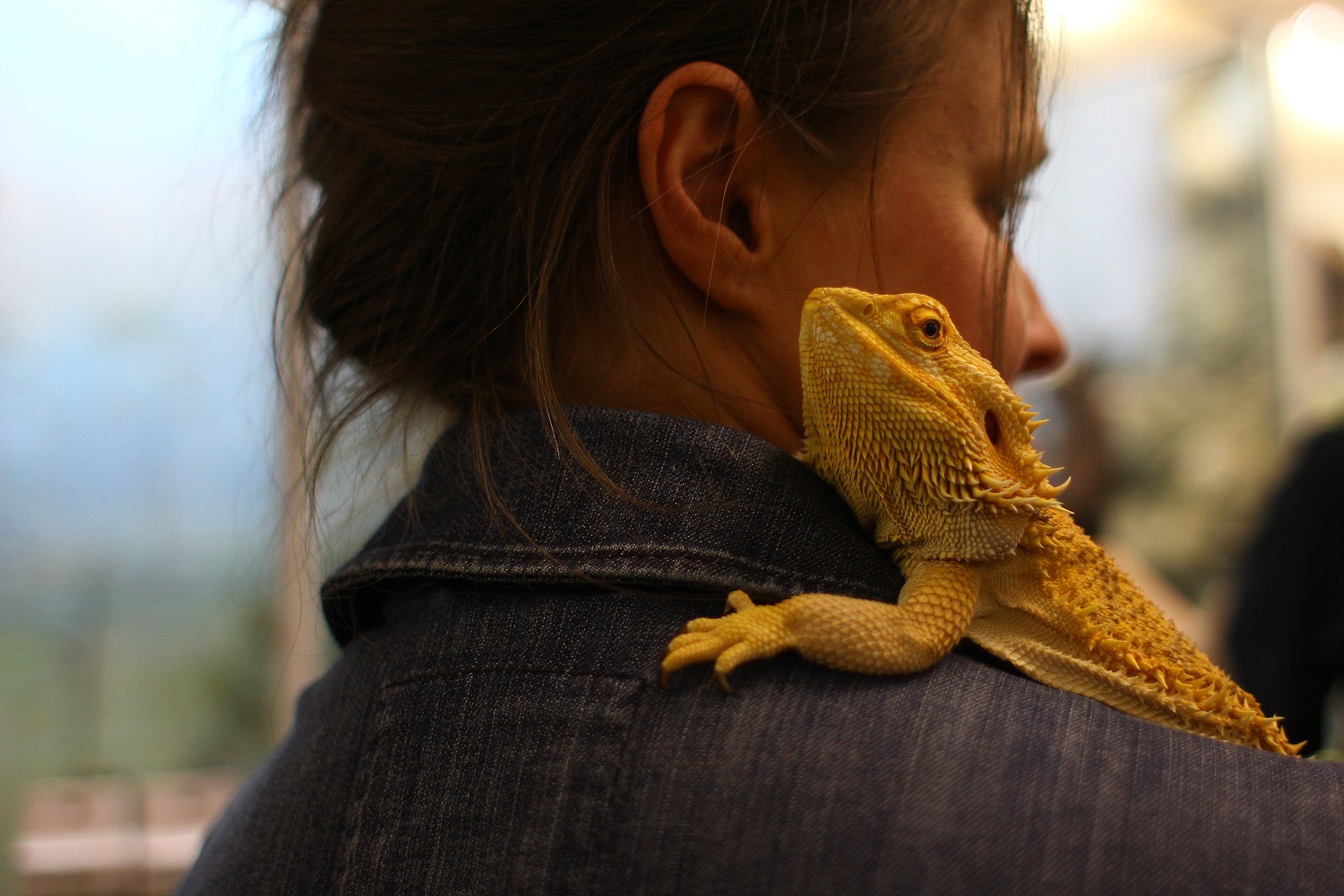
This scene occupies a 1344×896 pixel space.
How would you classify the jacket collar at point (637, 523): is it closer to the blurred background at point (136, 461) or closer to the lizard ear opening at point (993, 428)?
the lizard ear opening at point (993, 428)

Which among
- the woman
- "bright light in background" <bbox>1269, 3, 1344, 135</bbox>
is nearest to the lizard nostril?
the woman

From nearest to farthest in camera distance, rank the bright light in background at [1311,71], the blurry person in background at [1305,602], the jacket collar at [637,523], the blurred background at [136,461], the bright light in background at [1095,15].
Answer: the jacket collar at [637,523] < the blurry person in background at [1305,602] < the blurred background at [136,461] < the bright light in background at [1095,15] < the bright light in background at [1311,71]

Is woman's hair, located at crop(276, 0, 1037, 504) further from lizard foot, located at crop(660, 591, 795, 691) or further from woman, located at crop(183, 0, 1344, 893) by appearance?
lizard foot, located at crop(660, 591, 795, 691)

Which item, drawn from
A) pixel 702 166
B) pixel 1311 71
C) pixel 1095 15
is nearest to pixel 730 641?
pixel 702 166

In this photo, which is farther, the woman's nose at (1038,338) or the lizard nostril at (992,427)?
the woman's nose at (1038,338)

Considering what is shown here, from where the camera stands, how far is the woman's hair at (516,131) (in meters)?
0.86

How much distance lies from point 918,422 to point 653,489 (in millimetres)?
219

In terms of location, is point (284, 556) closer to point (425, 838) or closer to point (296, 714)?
point (296, 714)

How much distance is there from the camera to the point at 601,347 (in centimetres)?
89

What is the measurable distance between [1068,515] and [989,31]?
475 mm

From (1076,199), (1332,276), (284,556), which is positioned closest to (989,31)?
(284,556)

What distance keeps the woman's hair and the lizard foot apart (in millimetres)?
216

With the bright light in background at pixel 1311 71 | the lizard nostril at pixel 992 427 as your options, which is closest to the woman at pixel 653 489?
the lizard nostril at pixel 992 427

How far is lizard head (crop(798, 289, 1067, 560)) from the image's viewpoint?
77 centimetres
